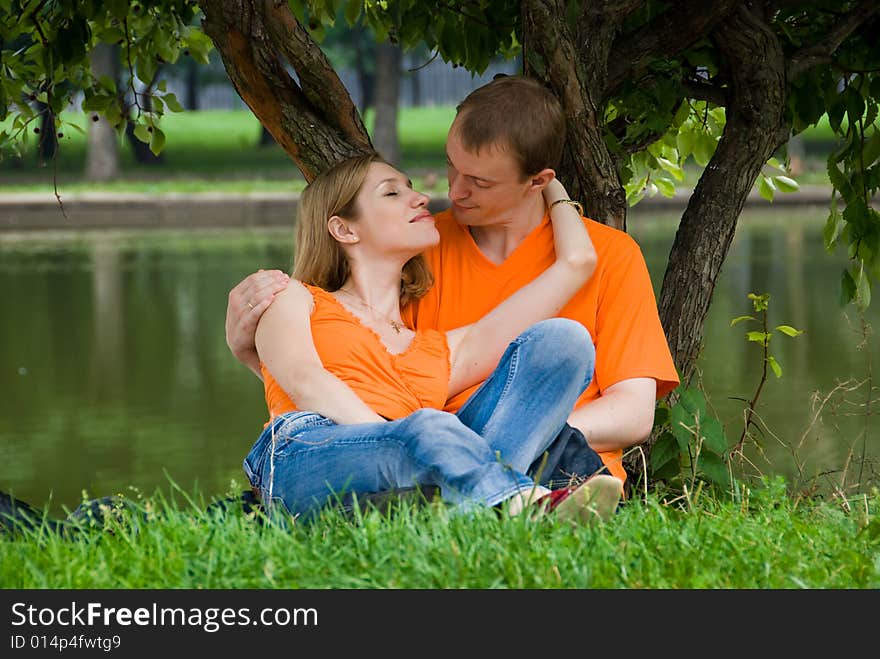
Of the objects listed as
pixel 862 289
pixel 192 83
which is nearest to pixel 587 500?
pixel 862 289

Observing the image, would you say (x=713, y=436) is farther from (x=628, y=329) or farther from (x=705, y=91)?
(x=705, y=91)

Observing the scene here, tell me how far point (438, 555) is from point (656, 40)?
7.87ft

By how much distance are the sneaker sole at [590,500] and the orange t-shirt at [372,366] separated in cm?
66

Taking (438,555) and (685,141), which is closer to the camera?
(438,555)

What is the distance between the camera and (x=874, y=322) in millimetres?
10773

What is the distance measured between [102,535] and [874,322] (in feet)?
29.1

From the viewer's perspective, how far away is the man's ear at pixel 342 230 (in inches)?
144

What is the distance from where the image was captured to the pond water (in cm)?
694

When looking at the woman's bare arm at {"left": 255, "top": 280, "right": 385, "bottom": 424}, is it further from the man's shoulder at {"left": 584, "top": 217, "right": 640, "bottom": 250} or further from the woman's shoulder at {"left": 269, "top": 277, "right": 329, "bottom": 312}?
the man's shoulder at {"left": 584, "top": 217, "right": 640, "bottom": 250}

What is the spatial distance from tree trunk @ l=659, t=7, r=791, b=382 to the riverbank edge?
674 inches

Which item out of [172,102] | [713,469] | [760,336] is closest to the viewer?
[713,469]

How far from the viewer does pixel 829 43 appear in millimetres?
Result: 4551
